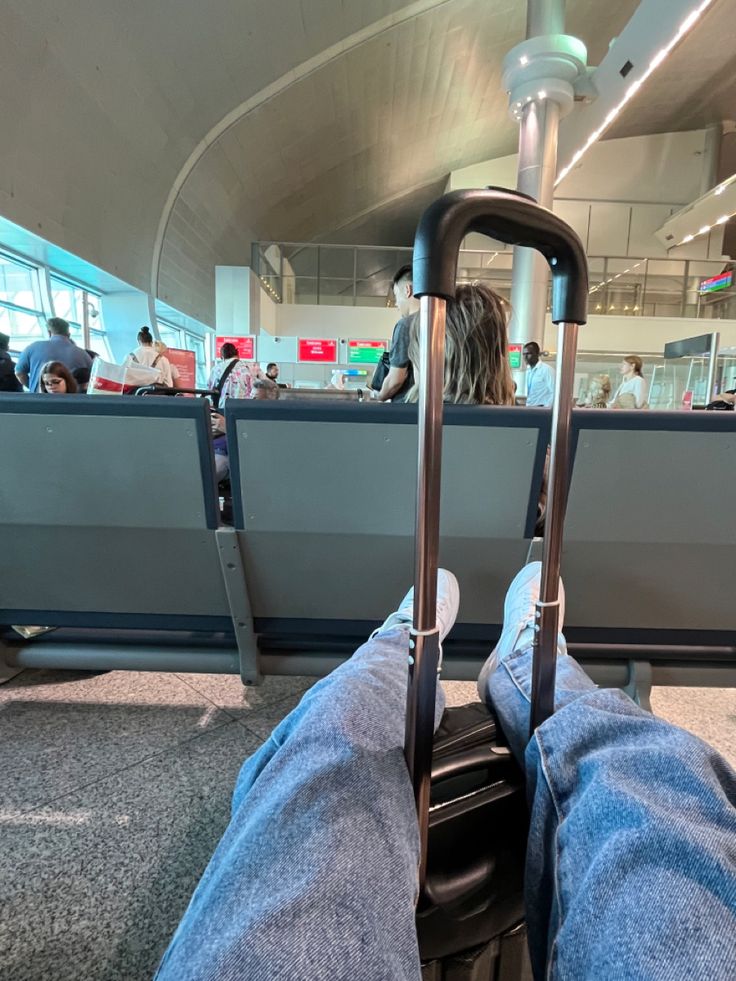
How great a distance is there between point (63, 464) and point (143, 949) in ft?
3.84

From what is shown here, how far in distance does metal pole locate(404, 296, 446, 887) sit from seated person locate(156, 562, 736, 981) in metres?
0.03

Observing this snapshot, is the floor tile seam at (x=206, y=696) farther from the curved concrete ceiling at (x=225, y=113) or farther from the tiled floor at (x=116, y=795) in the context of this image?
the curved concrete ceiling at (x=225, y=113)

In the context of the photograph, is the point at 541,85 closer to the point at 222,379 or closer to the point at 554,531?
the point at 222,379

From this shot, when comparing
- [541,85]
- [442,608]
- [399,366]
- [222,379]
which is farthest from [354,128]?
[442,608]

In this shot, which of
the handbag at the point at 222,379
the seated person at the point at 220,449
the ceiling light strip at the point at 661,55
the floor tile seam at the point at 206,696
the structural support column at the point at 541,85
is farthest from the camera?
the structural support column at the point at 541,85

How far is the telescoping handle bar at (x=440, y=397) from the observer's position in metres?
0.52

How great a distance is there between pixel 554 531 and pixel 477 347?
98cm

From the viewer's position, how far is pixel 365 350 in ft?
40.3

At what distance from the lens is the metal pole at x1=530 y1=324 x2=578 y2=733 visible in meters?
0.65

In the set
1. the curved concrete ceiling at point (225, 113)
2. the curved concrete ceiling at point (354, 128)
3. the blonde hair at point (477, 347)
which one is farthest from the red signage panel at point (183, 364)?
the blonde hair at point (477, 347)

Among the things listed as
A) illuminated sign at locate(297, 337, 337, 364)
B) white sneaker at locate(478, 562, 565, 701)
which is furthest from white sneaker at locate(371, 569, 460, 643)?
illuminated sign at locate(297, 337, 337, 364)

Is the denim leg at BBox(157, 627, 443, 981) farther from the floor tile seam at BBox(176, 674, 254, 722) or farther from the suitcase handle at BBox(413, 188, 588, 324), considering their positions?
the floor tile seam at BBox(176, 674, 254, 722)

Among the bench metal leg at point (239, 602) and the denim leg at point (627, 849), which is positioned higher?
the denim leg at point (627, 849)

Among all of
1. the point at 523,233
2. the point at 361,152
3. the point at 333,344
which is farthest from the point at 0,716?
the point at 361,152
